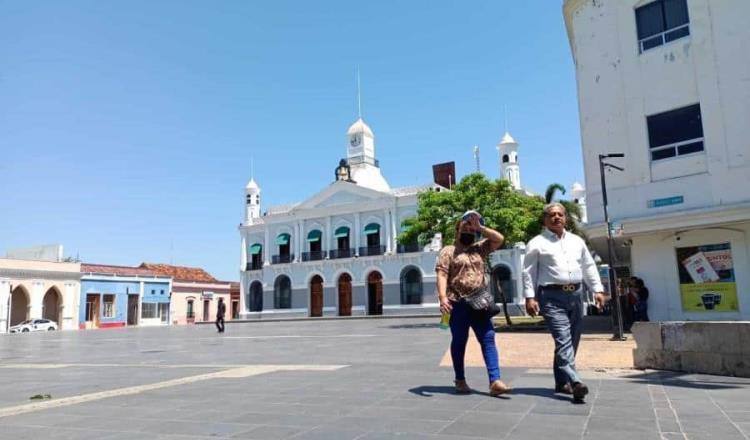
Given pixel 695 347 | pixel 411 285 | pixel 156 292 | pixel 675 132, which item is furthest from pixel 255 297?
pixel 695 347

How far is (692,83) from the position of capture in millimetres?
14805

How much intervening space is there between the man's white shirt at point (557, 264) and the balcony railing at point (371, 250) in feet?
129

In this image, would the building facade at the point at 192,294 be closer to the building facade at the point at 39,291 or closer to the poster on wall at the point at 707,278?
the building facade at the point at 39,291

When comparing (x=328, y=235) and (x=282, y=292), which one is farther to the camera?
(x=282, y=292)

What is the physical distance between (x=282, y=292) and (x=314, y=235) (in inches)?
224

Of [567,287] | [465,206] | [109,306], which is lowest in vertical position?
[109,306]

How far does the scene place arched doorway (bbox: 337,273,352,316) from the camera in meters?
46.2

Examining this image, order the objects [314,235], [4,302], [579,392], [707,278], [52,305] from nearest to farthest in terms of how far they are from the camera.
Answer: [579,392] → [707,278] → [4,302] → [52,305] → [314,235]

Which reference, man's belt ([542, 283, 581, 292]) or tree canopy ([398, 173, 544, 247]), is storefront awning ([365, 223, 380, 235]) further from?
man's belt ([542, 283, 581, 292])

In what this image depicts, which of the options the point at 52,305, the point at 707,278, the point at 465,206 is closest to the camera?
the point at 707,278

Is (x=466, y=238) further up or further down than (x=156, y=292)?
further down

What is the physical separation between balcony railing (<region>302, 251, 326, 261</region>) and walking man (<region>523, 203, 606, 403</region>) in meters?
42.6

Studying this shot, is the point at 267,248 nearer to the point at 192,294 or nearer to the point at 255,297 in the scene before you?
the point at 255,297

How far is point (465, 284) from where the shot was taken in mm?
5293
